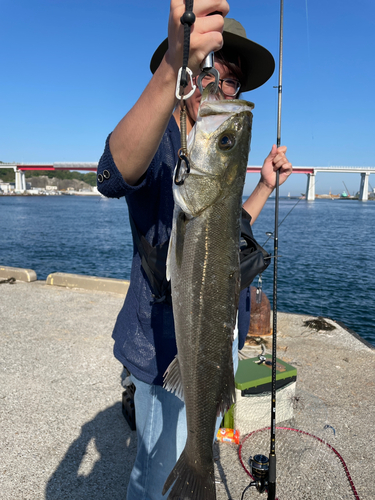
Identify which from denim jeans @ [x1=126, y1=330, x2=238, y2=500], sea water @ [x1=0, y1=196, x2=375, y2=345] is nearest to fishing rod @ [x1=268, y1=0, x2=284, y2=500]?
denim jeans @ [x1=126, y1=330, x2=238, y2=500]

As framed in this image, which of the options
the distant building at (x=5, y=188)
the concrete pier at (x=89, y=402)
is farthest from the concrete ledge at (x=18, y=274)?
the distant building at (x=5, y=188)

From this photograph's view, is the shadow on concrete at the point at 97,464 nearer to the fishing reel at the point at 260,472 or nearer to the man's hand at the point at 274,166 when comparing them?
the fishing reel at the point at 260,472

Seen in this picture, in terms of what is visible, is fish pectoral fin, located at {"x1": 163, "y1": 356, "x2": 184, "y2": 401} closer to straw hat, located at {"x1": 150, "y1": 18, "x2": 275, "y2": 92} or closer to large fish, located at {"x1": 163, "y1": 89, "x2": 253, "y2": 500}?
large fish, located at {"x1": 163, "y1": 89, "x2": 253, "y2": 500}

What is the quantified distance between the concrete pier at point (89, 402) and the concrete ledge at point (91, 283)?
117 centimetres

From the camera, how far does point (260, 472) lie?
3107 millimetres

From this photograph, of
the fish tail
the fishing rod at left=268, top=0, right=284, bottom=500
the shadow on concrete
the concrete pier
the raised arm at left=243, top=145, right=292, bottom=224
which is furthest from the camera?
the concrete pier

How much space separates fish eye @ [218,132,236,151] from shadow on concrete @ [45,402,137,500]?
3182 millimetres

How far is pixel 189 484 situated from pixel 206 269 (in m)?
1.07

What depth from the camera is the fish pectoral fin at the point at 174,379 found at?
1.80m

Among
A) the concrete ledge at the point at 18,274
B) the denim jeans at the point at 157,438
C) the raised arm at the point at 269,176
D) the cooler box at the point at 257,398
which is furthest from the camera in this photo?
the concrete ledge at the point at 18,274

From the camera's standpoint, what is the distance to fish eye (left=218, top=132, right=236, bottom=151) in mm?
1604

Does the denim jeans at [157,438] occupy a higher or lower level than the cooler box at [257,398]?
higher

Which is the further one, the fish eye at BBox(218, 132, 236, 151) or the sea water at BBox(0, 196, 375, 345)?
the sea water at BBox(0, 196, 375, 345)

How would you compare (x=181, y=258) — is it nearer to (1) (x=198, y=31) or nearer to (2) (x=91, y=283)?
(1) (x=198, y=31)
